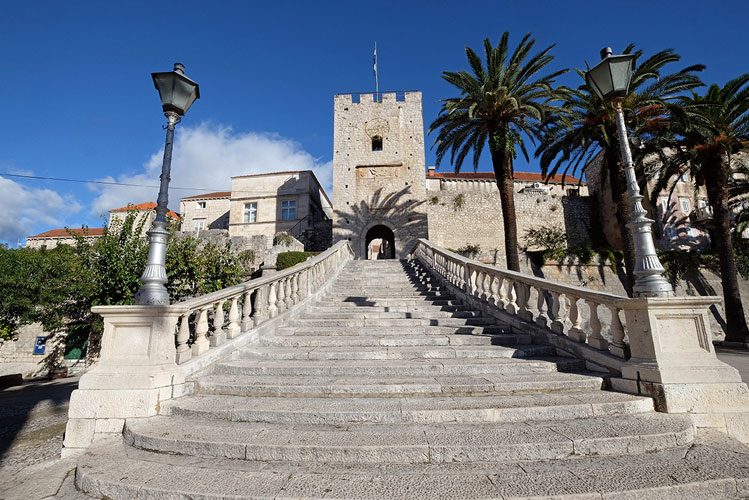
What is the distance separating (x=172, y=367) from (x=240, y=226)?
24904 mm

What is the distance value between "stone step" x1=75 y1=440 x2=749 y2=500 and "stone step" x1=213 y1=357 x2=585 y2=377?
1.57m

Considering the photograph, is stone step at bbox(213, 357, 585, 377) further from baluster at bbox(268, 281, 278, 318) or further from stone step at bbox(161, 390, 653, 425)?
baluster at bbox(268, 281, 278, 318)

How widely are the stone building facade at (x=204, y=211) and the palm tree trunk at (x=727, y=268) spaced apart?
33.3 metres

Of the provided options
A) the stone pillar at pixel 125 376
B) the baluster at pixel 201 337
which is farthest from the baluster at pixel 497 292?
the stone pillar at pixel 125 376

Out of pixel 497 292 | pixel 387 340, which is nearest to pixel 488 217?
pixel 497 292

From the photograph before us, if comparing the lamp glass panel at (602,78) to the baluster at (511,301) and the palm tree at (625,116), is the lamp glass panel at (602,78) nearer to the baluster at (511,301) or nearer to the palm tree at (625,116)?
the baluster at (511,301)

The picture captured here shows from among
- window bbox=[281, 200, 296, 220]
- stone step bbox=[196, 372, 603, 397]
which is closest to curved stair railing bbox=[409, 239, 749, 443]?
stone step bbox=[196, 372, 603, 397]

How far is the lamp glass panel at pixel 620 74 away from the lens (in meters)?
4.29

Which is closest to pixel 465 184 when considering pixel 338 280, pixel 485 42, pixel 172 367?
pixel 485 42

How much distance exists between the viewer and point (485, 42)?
41.5 ft

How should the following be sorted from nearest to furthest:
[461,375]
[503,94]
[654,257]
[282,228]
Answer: [654,257] < [461,375] < [503,94] < [282,228]

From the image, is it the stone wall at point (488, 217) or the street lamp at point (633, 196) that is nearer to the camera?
the street lamp at point (633, 196)

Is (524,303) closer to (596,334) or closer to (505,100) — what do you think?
(596,334)

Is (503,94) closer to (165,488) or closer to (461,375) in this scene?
(461,375)
